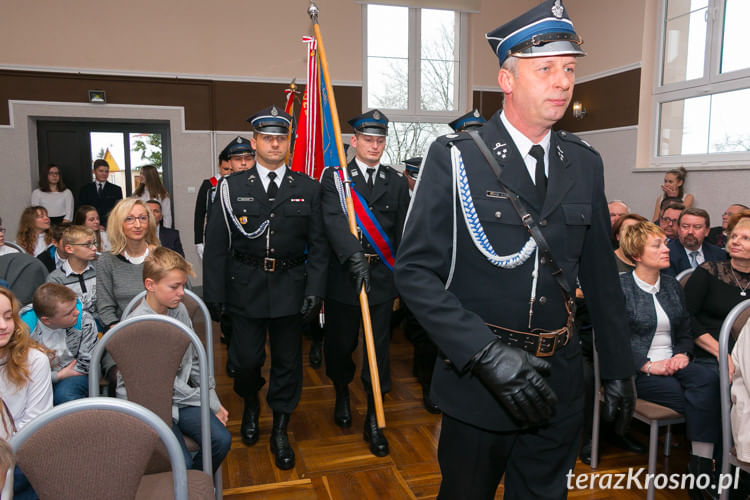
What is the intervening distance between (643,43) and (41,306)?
6.19m

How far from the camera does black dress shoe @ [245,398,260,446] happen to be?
266 centimetres

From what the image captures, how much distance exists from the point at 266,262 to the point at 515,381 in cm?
164

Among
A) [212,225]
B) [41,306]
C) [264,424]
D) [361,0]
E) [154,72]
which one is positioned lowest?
[264,424]

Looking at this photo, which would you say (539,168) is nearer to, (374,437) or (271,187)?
(271,187)

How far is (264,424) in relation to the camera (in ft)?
9.52

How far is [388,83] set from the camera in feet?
24.2

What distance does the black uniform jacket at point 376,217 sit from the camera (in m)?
2.72

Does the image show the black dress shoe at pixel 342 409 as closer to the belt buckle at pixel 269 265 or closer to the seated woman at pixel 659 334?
the belt buckle at pixel 269 265

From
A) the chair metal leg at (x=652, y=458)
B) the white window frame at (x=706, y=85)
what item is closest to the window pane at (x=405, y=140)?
the white window frame at (x=706, y=85)

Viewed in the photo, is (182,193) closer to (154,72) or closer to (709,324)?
(154,72)

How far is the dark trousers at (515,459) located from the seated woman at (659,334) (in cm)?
115

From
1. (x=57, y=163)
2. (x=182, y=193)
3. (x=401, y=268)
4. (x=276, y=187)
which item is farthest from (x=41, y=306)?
(x=57, y=163)

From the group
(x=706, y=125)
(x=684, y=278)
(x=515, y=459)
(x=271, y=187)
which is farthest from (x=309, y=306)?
(x=706, y=125)

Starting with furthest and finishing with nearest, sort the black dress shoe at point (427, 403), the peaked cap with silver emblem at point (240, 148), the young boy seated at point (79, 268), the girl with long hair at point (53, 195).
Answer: the girl with long hair at point (53, 195) → the peaked cap with silver emblem at point (240, 148) → the black dress shoe at point (427, 403) → the young boy seated at point (79, 268)
